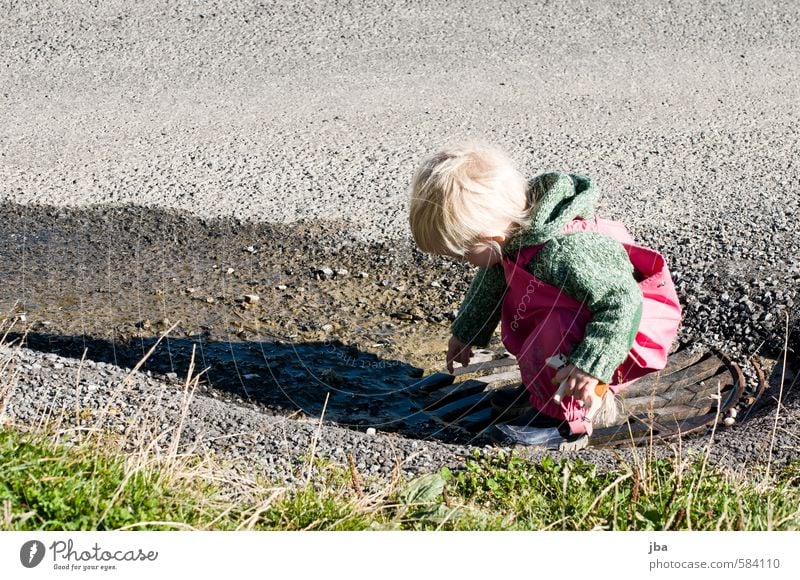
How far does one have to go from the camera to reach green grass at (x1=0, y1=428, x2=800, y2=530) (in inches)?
97.7

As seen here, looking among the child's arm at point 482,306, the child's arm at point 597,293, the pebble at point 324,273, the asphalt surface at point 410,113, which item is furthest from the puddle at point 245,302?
the child's arm at point 597,293

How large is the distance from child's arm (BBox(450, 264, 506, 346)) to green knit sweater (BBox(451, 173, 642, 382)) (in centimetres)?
27

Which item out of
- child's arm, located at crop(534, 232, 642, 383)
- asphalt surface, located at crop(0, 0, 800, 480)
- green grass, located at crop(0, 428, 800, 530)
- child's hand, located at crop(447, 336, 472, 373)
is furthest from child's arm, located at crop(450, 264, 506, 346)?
asphalt surface, located at crop(0, 0, 800, 480)

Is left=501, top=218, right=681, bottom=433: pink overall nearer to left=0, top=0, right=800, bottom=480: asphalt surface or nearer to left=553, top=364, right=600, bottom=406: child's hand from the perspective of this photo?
left=553, top=364, right=600, bottom=406: child's hand

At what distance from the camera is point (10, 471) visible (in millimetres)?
2521

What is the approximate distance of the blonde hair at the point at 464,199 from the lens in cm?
317

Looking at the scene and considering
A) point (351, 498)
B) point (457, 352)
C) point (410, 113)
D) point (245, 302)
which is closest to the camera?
point (351, 498)

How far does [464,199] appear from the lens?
3180mm

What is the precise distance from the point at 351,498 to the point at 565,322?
1095mm

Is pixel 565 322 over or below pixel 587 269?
below

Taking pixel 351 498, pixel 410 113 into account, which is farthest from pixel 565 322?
pixel 410 113

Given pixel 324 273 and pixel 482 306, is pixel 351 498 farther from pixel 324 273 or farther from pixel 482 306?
pixel 324 273

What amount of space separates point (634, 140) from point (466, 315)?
3287 millimetres

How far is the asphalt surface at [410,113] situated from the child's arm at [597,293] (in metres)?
0.75
